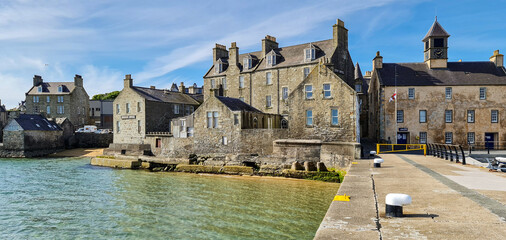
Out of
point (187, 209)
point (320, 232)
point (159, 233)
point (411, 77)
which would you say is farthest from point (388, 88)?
point (320, 232)

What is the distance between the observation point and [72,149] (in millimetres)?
45219

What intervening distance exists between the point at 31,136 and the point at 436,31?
45.4 m

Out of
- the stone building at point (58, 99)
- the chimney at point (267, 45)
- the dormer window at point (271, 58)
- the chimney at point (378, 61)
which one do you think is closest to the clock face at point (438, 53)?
the chimney at point (378, 61)

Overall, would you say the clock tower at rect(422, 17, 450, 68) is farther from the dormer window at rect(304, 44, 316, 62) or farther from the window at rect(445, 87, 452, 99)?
the dormer window at rect(304, 44, 316, 62)

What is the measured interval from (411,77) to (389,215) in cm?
3019

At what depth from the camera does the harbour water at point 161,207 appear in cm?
1077

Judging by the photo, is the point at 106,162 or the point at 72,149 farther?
the point at 72,149

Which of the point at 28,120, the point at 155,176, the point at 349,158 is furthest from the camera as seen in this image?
the point at 28,120

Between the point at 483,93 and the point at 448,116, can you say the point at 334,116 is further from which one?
the point at 483,93

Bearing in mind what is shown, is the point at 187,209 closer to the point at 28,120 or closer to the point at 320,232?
the point at 320,232

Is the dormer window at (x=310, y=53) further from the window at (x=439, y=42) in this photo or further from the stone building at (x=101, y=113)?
the stone building at (x=101, y=113)

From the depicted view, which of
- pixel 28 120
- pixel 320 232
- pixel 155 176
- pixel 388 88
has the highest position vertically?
pixel 388 88

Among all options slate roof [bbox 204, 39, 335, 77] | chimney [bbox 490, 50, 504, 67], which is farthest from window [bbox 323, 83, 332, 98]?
chimney [bbox 490, 50, 504, 67]

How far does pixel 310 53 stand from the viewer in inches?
1318
